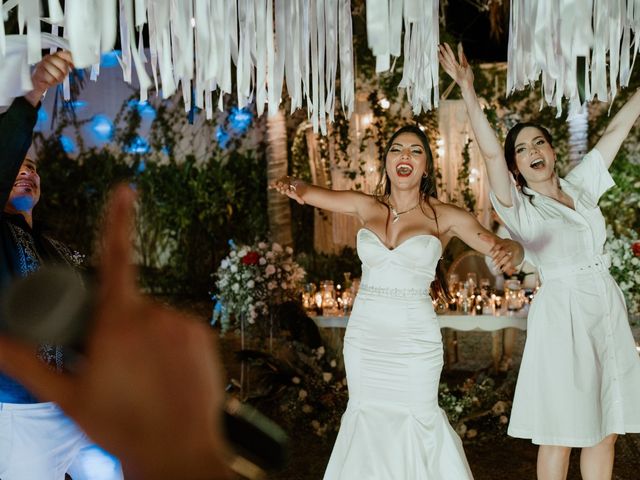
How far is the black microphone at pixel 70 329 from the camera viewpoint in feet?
2.88

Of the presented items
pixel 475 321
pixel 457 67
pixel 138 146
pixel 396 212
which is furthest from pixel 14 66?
pixel 138 146

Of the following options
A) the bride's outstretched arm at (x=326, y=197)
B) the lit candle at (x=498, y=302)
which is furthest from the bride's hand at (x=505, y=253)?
the lit candle at (x=498, y=302)

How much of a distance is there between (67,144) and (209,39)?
8.27 meters

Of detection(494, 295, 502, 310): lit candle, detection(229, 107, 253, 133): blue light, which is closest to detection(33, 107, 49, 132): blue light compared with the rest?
detection(229, 107, 253, 133): blue light

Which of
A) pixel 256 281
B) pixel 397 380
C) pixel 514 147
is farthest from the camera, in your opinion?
pixel 256 281

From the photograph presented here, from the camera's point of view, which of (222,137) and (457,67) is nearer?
(457,67)

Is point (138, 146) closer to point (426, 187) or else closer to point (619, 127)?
point (426, 187)

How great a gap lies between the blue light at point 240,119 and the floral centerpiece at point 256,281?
419 cm

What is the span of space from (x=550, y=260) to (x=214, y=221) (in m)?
6.79

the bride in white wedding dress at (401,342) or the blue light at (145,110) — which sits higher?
the blue light at (145,110)

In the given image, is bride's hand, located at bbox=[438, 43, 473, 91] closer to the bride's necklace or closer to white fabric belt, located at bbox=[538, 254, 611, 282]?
the bride's necklace

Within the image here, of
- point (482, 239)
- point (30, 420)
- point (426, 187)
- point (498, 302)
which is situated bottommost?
point (498, 302)

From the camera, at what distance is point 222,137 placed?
367 inches

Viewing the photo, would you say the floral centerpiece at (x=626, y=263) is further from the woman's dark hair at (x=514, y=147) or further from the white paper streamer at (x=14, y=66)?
the white paper streamer at (x=14, y=66)
